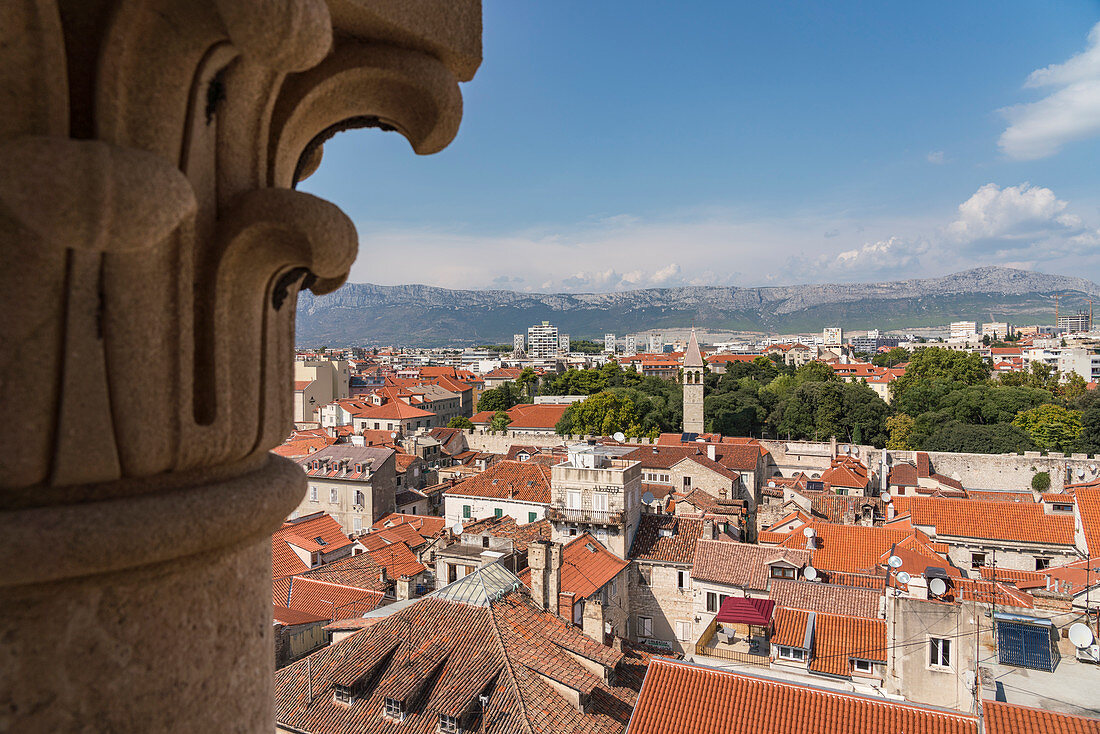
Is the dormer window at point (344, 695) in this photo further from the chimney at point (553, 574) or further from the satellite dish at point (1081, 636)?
the satellite dish at point (1081, 636)

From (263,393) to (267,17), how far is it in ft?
2.96

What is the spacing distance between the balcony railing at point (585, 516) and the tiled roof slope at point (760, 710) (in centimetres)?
1097

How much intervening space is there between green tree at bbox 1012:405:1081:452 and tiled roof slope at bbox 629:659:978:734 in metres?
52.3

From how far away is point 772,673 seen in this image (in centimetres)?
1598

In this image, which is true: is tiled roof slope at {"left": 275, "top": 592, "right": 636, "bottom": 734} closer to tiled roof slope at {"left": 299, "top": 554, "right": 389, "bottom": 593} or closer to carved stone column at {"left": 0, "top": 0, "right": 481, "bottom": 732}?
tiled roof slope at {"left": 299, "top": 554, "right": 389, "bottom": 593}

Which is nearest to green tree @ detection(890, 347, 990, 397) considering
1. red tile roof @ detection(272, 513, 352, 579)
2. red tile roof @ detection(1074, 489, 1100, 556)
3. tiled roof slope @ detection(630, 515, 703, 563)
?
red tile roof @ detection(1074, 489, 1100, 556)

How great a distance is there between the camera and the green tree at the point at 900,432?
59.1 m

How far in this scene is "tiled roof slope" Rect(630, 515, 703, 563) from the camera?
2433cm

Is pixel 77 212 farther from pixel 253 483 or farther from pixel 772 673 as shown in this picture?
pixel 772 673

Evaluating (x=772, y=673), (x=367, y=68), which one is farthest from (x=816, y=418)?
(x=367, y=68)

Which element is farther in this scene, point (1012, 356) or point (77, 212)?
point (1012, 356)

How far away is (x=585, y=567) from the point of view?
72.1ft

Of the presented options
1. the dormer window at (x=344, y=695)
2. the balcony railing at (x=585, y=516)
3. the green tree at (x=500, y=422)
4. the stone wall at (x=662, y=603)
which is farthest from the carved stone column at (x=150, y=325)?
the green tree at (x=500, y=422)

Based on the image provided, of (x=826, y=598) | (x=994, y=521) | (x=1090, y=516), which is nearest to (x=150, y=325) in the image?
(x=826, y=598)
